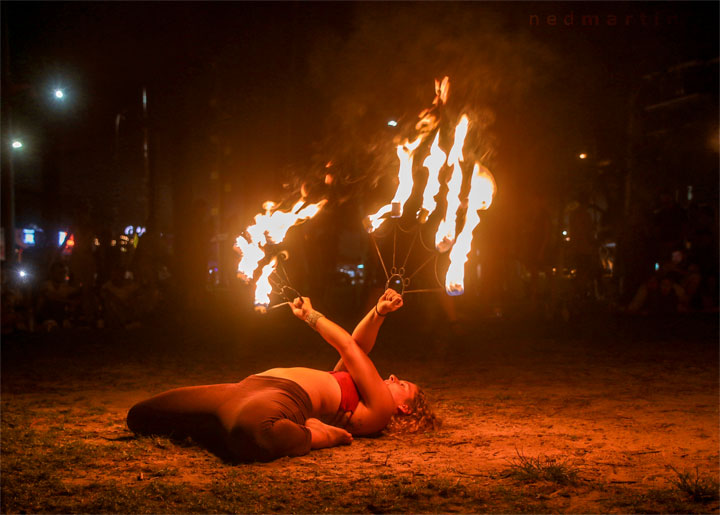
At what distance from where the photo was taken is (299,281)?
12.6m

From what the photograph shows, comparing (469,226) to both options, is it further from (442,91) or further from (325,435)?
(325,435)

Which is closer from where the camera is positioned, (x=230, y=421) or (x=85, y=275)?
(x=230, y=421)

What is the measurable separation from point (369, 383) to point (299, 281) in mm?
8096

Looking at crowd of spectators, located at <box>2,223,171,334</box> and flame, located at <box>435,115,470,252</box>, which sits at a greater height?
flame, located at <box>435,115,470,252</box>

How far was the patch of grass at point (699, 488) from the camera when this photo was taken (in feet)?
11.1

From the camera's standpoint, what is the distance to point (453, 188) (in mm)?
5555

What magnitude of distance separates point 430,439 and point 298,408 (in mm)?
929

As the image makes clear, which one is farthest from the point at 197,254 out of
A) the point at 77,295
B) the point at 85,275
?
the point at 77,295

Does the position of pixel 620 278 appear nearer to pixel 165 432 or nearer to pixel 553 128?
pixel 553 128

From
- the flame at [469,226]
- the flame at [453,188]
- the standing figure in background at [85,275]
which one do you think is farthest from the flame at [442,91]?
the standing figure in background at [85,275]

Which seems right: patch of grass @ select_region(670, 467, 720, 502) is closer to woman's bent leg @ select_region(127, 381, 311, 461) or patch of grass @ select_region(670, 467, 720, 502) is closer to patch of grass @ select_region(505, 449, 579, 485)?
patch of grass @ select_region(505, 449, 579, 485)

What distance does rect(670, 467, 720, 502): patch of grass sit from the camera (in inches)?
133

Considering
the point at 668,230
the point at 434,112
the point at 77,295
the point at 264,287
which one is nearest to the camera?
the point at 264,287

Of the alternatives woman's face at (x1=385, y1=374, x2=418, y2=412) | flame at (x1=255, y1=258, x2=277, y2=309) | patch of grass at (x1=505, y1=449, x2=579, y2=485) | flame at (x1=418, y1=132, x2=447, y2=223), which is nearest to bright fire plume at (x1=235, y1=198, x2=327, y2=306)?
flame at (x1=255, y1=258, x2=277, y2=309)
